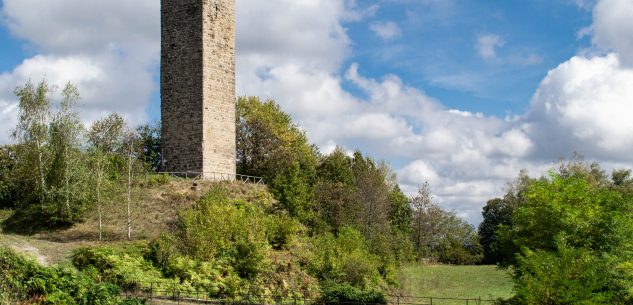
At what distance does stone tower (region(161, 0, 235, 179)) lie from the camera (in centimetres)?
3634

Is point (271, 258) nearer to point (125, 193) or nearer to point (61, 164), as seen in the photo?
point (125, 193)

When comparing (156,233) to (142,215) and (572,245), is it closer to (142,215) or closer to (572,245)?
(142,215)

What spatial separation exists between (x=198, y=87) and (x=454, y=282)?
810 inches

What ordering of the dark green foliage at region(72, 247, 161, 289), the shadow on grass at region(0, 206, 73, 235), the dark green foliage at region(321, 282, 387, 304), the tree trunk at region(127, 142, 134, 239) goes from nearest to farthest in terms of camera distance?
the dark green foliage at region(72, 247, 161, 289) → the dark green foliage at region(321, 282, 387, 304) → the tree trunk at region(127, 142, 134, 239) → the shadow on grass at region(0, 206, 73, 235)

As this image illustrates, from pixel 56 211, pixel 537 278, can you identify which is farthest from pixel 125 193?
pixel 537 278

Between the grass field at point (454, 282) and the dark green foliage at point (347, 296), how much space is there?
5733mm

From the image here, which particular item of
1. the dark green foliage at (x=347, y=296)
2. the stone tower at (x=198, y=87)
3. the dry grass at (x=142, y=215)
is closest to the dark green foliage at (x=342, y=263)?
the dark green foliage at (x=347, y=296)

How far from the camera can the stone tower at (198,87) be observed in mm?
36344

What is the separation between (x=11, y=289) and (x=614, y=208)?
21.0m

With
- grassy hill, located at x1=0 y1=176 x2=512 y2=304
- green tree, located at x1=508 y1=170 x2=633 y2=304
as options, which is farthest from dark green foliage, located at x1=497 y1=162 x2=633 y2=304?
grassy hill, located at x1=0 y1=176 x2=512 y2=304

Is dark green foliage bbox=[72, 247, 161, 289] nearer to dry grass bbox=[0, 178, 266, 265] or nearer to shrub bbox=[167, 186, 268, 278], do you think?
dry grass bbox=[0, 178, 266, 265]

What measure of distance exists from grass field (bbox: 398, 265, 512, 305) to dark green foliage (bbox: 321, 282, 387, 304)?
5733 mm

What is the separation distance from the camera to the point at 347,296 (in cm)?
2683

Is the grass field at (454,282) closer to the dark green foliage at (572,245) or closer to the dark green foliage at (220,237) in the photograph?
the dark green foliage at (572,245)
